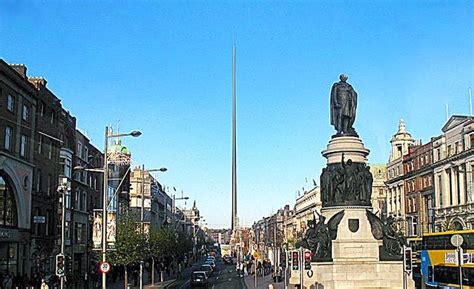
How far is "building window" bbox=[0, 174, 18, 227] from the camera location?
50.5 metres

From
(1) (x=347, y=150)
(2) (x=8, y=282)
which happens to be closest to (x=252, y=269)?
(2) (x=8, y=282)

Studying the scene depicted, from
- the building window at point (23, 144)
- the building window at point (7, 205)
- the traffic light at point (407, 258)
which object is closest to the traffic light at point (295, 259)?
the traffic light at point (407, 258)

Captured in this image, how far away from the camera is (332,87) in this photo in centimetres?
4200


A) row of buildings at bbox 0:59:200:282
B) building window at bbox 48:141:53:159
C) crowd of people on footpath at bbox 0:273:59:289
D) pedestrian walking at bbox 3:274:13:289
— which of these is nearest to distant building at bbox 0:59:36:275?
A: row of buildings at bbox 0:59:200:282

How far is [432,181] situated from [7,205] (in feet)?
225

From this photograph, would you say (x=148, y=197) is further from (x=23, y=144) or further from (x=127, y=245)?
(x=127, y=245)

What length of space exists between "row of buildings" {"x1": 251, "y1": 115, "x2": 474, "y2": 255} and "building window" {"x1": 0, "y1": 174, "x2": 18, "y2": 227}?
127 feet

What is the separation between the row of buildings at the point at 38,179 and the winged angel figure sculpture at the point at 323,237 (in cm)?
1179

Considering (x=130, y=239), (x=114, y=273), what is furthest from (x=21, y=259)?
(x=114, y=273)

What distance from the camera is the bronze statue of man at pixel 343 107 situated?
40.8 meters

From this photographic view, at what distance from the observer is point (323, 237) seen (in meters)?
36.2

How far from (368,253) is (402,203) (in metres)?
83.4

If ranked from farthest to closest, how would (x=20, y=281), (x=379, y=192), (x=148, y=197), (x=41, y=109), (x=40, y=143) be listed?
1. (x=379, y=192)
2. (x=148, y=197)
3. (x=41, y=109)
4. (x=40, y=143)
5. (x=20, y=281)

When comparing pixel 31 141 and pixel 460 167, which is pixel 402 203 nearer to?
pixel 460 167
